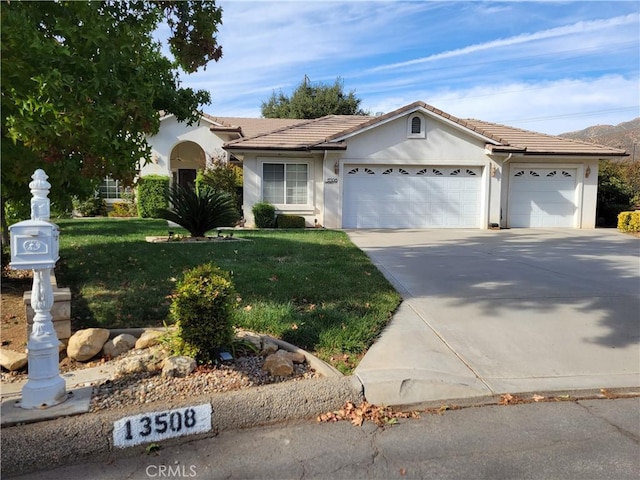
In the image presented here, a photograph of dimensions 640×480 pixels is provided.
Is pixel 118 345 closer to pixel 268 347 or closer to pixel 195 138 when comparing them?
pixel 268 347

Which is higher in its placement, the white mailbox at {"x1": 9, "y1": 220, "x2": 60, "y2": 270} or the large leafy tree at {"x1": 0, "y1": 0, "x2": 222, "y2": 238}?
the large leafy tree at {"x1": 0, "y1": 0, "x2": 222, "y2": 238}

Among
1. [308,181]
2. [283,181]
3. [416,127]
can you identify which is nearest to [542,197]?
[416,127]

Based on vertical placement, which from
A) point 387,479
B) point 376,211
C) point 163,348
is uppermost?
point 376,211

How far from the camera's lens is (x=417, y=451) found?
133 inches

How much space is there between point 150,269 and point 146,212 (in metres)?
14.1

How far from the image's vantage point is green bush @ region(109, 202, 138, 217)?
22219mm

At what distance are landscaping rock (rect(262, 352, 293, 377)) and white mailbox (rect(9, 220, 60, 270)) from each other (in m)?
1.97

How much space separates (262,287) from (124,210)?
1757 centimetres

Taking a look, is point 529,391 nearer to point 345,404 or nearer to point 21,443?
point 345,404

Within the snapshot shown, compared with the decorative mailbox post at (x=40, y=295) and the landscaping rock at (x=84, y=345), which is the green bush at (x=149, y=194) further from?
the decorative mailbox post at (x=40, y=295)

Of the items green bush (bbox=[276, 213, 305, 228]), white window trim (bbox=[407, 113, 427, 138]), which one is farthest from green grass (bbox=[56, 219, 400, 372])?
white window trim (bbox=[407, 113, 427, 138])

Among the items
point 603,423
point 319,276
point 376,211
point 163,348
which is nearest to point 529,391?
point 603,423

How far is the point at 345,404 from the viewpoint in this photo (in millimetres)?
3980

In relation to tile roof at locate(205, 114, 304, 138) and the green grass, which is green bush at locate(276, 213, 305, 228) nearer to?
the green grass
